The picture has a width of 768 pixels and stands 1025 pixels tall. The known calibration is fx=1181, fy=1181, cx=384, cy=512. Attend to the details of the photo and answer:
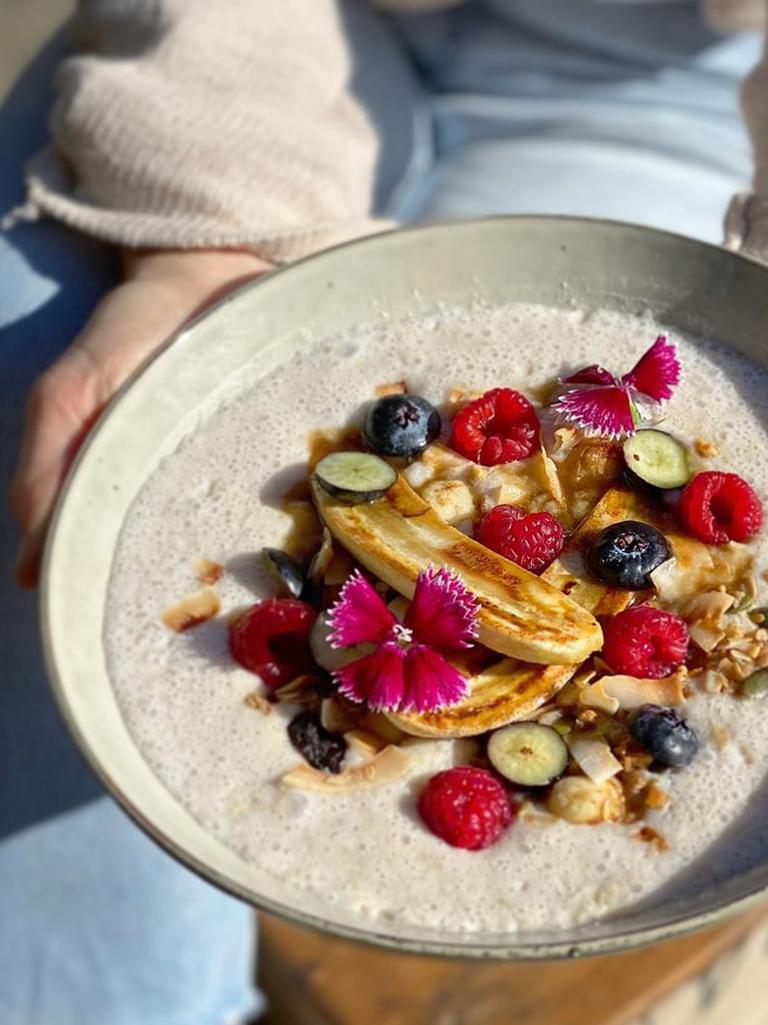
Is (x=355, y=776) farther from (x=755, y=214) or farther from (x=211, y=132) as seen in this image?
(x=211, y=132)

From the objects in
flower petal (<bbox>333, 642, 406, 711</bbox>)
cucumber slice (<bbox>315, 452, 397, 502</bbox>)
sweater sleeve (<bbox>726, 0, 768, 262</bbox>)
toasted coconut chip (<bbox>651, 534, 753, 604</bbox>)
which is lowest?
flower petal (<bbox>333, 642, 406, 711</bbox>)

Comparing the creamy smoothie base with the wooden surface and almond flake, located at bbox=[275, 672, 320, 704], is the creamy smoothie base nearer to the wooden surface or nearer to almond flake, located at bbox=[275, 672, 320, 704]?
almond flake, located at bbox=[275, 672, 320, 704]

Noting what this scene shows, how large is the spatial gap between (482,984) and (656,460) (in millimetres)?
1046

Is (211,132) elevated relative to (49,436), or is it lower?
elevated

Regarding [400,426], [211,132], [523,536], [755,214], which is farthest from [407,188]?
[523,536]

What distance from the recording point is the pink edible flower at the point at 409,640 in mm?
776

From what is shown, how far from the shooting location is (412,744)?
796 millimetres

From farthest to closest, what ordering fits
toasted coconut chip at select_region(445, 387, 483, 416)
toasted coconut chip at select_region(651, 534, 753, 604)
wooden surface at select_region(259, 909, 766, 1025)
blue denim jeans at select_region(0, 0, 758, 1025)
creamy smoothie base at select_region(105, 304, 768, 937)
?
1. wooden surface at select_region(259, 909, 766, 1025)
2. blue denim jeans at select_region(0, 0, 758, 1025)
3. toasted coconut chip at select_region(445, 387, 483, 416)
4. toasted coconut chip at select_region(651, 534, 753, 604)
5. creamy smoothie base at select_region(105, 304, 768, 937)

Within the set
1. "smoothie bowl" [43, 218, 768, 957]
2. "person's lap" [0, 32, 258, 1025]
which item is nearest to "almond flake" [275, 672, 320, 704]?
"smoothie bowl" [43, 218, 768, 957]

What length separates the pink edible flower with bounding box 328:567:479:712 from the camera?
78 cm

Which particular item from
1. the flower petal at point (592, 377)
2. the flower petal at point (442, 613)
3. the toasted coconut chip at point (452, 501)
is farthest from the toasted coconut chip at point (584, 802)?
the flower petal at point (592, 377)

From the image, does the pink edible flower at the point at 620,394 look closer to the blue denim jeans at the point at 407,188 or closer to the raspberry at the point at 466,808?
the raspberry at the point at 466,808

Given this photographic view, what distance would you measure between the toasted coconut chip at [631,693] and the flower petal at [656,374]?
0.24 metres

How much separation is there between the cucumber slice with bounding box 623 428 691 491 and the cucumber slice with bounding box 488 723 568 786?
210mm
